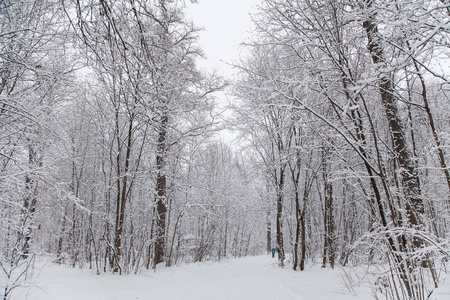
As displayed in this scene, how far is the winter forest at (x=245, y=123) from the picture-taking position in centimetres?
280

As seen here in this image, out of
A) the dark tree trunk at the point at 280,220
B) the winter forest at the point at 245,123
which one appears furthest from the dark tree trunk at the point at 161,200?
the dark tree trunk at the point at 280,220

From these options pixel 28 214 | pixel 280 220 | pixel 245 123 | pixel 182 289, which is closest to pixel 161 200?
pixel 182 289

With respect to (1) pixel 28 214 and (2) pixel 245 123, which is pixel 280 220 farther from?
(1) pixel 28 214

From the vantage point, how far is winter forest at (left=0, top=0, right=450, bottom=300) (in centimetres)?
280

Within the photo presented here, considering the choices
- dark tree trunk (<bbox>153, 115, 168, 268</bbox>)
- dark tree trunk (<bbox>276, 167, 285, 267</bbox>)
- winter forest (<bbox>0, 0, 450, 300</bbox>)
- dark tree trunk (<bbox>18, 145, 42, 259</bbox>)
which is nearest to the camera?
winter forest (<bbox>0, 0, 450, 300</bbox>)

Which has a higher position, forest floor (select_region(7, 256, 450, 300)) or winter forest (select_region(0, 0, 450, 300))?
winter forest (select_region(0, 0, 450, 300))

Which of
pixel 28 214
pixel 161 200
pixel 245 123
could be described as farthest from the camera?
pixel 245 123

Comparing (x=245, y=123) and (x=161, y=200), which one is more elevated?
(x=245, y=123)

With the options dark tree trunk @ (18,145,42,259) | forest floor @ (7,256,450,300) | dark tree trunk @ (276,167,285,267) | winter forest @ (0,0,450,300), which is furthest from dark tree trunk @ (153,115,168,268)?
dark tree trunk @ (276,167,285,267)

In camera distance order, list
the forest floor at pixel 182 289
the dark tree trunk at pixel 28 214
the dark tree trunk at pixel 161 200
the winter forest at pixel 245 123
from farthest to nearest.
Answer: the dark tree trunk at pixel 161 200 < the forest floor at pixel 182 289 < the dark tree trunk at pixel 28 214 < the winter forest at pixel 245 123

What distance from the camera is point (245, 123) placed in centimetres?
1048

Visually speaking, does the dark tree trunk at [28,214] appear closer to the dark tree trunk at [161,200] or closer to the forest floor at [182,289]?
the forest floor at [182,289]

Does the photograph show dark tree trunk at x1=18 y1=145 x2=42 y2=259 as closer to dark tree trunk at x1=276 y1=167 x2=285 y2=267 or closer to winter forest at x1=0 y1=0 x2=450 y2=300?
winter forest at x1=0 y1=0 x2=450 y2=300

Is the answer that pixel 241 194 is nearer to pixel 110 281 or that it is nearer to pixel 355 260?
pixel 355 260
